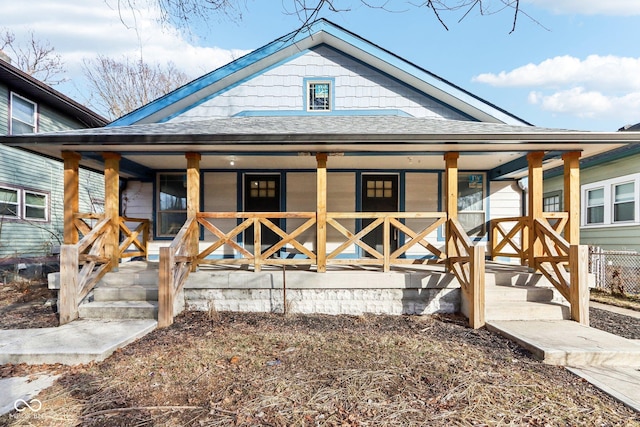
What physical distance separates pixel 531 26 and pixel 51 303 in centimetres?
789

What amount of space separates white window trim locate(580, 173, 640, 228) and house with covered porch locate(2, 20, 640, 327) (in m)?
3.65

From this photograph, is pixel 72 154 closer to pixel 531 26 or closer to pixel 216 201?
pixel 216 201

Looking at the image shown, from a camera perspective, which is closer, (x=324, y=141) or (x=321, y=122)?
(x=324, y=141)

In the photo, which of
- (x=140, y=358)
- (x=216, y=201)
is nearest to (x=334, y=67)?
(x=216, y=201)

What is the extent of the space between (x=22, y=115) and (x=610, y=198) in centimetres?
1786

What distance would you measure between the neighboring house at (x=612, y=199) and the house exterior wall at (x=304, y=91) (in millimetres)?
6342

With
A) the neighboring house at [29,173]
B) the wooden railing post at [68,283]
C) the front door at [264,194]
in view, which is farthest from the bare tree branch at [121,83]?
the wooden railing post at [68,283]

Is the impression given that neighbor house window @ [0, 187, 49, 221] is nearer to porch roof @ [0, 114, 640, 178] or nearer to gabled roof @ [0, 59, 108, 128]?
gabled roof @ [0, 59, 108, 128]

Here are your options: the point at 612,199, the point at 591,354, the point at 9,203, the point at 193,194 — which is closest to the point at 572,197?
the point at 591,354

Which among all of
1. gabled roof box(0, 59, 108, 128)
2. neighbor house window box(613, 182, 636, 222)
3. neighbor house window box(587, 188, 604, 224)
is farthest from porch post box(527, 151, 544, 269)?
gabled roof box(0, 59, 108, 128)

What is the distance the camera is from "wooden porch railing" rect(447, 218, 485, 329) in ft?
15.2

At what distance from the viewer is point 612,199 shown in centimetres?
966

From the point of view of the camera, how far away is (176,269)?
202 inches

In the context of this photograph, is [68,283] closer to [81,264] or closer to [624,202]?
[81,264]
